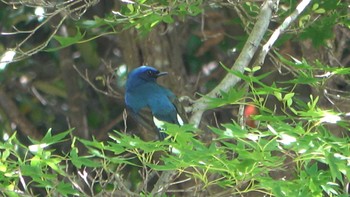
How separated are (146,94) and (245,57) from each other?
4.86 ft

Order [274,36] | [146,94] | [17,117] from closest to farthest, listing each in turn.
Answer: [274,36] → [146,94] → [17,117]

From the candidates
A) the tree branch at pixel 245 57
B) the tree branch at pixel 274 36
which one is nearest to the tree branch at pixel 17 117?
the tree branch at pixel 245 57

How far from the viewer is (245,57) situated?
4.89 metres

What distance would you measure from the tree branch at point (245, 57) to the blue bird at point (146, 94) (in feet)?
3.55

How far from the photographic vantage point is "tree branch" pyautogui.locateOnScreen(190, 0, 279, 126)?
15.7 ft

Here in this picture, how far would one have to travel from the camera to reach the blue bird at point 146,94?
606 cm

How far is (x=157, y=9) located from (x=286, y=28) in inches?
24.1

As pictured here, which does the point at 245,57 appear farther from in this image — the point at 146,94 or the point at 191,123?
the point at 146,94

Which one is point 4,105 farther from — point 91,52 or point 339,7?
point 339,7

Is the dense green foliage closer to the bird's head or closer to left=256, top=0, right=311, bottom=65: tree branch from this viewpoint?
left=256, top=0, right=311, bottom=65: tree branch

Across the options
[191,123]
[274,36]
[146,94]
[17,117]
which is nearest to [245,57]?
[274,36]

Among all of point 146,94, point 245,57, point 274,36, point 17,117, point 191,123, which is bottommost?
Result: point 17,117

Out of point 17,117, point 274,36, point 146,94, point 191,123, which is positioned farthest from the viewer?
point 17,117

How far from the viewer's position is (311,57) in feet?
21.0
